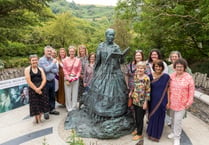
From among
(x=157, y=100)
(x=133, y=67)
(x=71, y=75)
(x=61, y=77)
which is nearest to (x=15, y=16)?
(x=61, y=77)

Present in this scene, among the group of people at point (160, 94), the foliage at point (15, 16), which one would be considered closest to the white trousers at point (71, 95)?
the group of people at point (160, 94)

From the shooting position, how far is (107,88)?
13.5 feet

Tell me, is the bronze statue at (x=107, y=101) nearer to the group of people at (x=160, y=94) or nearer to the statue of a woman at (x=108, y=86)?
the statue of a woman at (x=108, y=86)

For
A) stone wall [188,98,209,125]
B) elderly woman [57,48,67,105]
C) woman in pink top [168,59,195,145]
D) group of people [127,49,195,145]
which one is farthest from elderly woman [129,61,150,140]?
elderly woman [57,48,67,105]

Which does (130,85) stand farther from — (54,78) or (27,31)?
(27,31)

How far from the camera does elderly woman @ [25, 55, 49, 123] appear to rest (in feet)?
14.9

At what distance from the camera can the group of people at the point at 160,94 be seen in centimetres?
372

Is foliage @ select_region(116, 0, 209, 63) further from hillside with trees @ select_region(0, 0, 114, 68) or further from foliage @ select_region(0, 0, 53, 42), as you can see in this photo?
hillside with trees @ select_region(0, 0, 114, 68)

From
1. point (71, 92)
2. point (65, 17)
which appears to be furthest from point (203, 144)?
point (65, 17)

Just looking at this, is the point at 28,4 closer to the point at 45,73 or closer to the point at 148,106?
the point at 45,73

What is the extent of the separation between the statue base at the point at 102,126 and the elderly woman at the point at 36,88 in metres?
0.77

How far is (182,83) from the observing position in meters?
3.72

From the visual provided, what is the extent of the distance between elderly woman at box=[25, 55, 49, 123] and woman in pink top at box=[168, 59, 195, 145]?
2731 millimetres

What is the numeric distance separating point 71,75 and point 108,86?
1.42 metres
